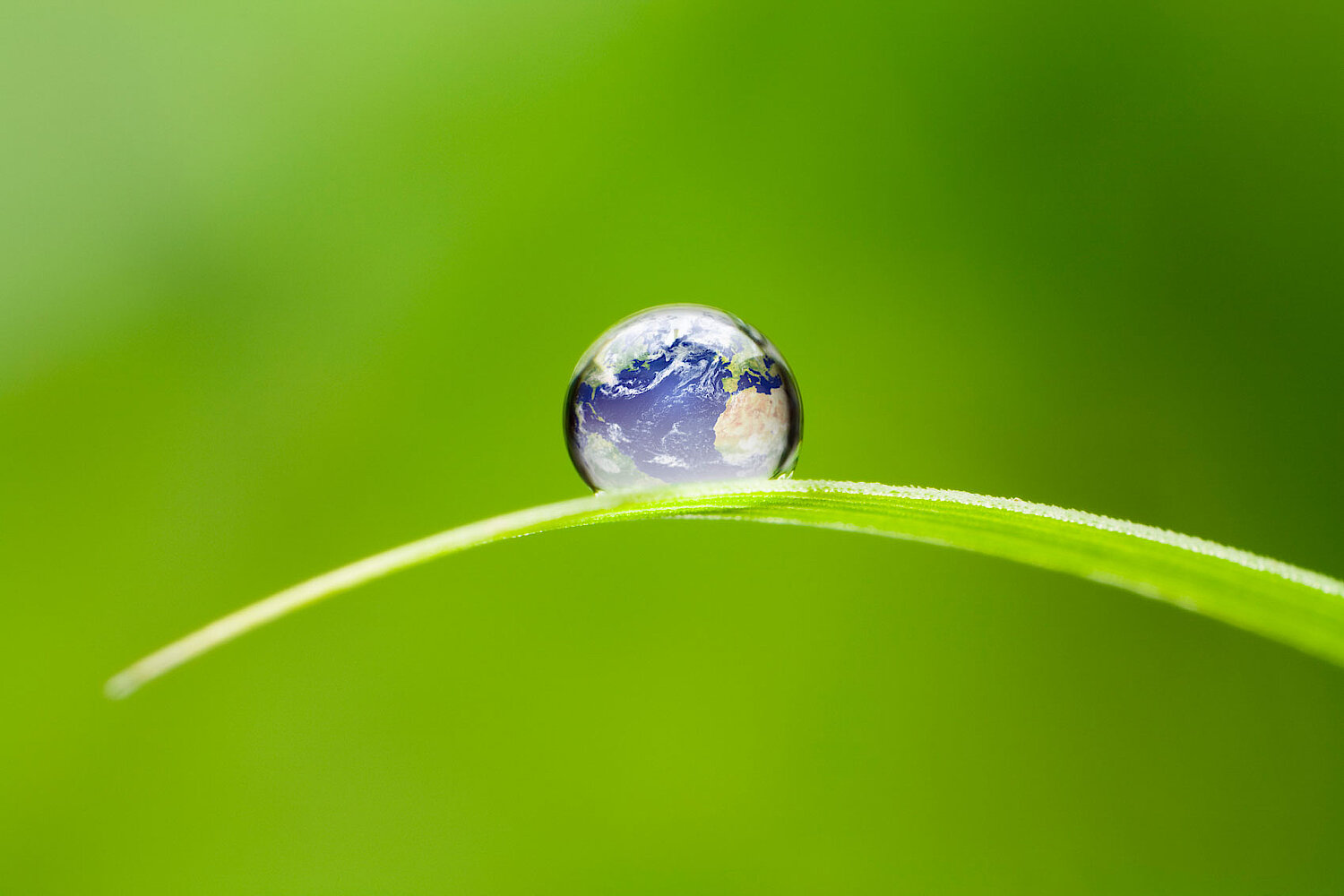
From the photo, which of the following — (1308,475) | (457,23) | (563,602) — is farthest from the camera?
(457,23)

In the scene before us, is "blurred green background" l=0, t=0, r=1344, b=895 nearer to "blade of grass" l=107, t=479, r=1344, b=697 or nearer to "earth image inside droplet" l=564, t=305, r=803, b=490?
"earth image inside droplet" l=564, t=305, r=803, b=490

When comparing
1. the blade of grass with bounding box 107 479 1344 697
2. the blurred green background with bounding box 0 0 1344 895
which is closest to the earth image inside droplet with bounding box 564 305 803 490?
the blade of grass with bounding box 107 479 1344 697

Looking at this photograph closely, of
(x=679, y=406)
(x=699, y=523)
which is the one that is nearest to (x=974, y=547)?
(x=679, y=406)

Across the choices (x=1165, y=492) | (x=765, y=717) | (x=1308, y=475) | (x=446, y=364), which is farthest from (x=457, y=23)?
(x=1308, y=475)

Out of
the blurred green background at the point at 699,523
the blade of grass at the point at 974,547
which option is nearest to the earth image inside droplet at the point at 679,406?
the blade of grass at the point at 974,547

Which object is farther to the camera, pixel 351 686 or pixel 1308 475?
A: pixel 351 686

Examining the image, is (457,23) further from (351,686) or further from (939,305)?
(351,686)

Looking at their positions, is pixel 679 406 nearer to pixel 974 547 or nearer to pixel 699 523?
pixel 974 547
